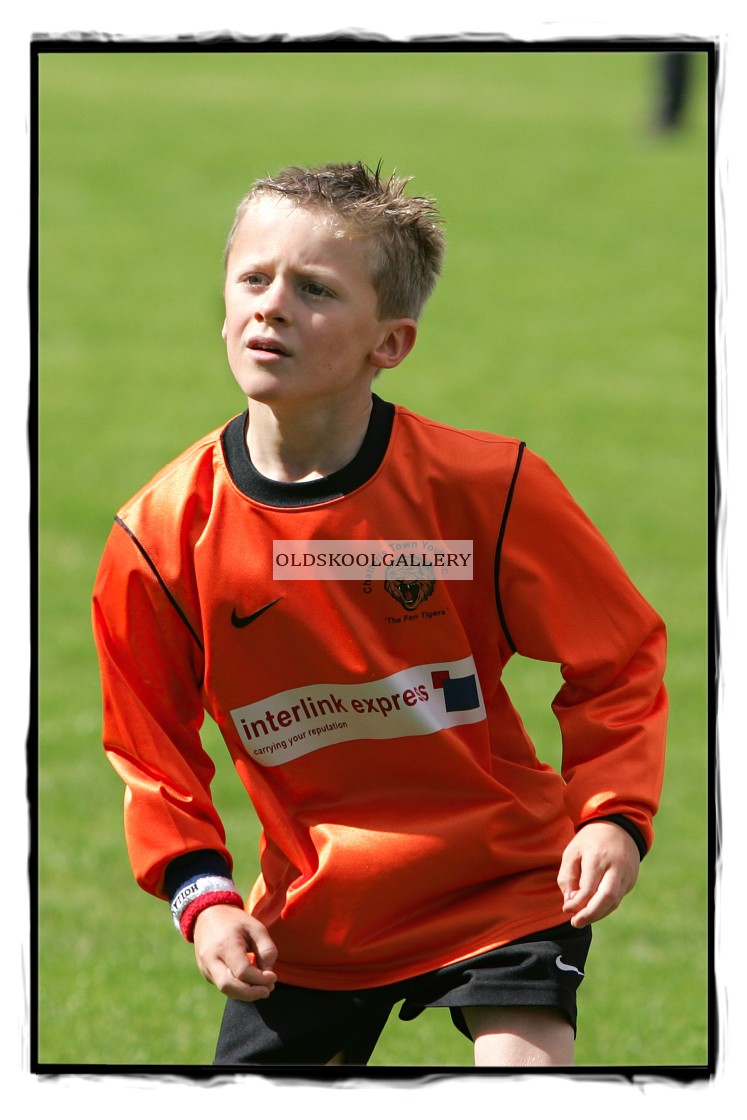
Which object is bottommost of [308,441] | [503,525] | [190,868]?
[190,868]

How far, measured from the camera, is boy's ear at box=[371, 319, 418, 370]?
8.54ft

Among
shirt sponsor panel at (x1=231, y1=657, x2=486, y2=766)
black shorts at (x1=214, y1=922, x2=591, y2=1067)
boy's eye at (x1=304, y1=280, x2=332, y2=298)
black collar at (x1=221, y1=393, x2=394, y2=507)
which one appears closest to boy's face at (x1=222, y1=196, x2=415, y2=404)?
boy's eye at (x1=304, y1=280, x2=332, y2=298)

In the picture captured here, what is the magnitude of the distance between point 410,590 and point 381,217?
614 mm

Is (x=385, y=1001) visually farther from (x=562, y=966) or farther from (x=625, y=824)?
(x=625, y=824)

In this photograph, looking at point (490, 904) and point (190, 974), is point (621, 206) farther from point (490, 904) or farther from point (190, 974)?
point (490, 904)

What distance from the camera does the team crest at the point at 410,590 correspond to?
2578 millimetres

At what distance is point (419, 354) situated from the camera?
27.2 ft

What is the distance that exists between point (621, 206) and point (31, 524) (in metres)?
3.68

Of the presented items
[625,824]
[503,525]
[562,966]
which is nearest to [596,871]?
[625,824]

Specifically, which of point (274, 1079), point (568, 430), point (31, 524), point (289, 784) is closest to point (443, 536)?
point (289, 784)

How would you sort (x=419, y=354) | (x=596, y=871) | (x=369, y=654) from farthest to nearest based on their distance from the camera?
(x=419, y=354), (x=369, y=654), (x=596, y=871)

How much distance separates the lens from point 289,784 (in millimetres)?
2652

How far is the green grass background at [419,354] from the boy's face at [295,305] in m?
0.35

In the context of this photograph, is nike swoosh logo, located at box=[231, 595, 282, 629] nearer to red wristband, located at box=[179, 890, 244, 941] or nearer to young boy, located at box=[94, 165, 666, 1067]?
young boy, located at box=[94, 165, 666, 1067]
